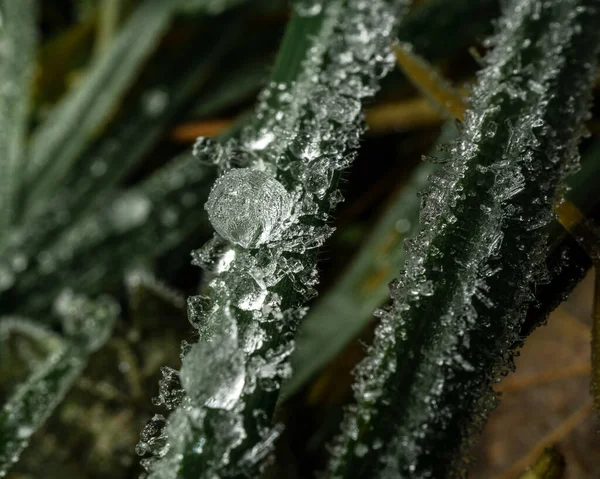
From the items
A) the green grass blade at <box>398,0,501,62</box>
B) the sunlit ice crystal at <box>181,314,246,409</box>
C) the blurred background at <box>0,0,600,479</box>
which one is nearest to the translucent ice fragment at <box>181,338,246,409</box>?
the sunlit ice crystal at <box>181,314,246,409</box>

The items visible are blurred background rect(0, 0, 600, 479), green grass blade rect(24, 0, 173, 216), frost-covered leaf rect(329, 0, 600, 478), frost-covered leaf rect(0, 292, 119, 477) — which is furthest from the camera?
green grass blade rect(24, 0, 173, 216)

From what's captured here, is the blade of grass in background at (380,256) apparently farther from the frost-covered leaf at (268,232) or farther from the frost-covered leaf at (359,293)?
the frost-covered leaf at (268,232)

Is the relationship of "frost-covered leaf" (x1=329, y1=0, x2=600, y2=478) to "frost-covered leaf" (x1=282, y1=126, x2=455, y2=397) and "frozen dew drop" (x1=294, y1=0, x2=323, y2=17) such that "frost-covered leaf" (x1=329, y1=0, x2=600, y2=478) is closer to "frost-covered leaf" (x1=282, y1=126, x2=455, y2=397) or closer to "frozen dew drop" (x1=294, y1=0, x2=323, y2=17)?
"frozen dew drop" (x1=294, y1=0, x2=323, y2=17)

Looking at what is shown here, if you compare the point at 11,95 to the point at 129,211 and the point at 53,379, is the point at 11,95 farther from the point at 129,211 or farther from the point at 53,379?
the point at 53,379

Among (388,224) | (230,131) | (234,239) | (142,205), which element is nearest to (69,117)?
(142,205)

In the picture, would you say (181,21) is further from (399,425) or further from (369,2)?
(399,425)

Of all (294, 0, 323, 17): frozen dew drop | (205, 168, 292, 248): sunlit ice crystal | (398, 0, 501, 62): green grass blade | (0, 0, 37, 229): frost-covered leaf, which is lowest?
(205, 168, 292, 248): sunlit ice crystal

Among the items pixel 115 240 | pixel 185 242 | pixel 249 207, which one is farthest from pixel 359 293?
pixel 249 207

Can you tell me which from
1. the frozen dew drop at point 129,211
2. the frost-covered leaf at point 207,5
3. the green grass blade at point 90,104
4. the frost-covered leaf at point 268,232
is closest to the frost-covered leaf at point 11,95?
the green grass blade at point 90,104
